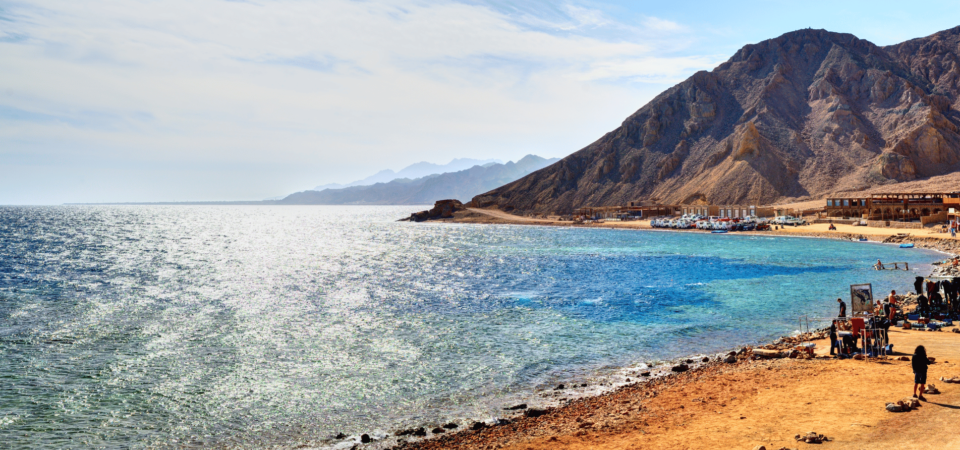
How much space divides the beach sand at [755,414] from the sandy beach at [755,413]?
3 centimetres

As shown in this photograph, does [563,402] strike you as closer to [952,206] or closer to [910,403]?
[910,403]

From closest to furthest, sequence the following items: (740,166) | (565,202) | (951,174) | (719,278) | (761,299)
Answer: (761,299) < (719,278) < (951,174) < (740,166) < (565,202)

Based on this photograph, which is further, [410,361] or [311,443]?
[410,361]

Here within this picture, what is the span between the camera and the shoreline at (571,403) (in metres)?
16.5

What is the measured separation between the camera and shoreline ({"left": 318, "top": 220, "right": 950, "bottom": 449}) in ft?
54.3

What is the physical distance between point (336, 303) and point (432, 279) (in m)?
15.0

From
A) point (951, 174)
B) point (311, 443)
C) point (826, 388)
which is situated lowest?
point (311, 443)

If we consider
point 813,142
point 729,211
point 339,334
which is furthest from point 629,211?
point 339,334

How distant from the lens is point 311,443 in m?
17.4

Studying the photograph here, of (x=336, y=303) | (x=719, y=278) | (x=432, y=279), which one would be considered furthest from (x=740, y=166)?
(x=336, y=303)

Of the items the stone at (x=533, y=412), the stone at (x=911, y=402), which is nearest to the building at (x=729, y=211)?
the stone at (x=911, y=402)

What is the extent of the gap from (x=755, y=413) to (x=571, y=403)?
582cm

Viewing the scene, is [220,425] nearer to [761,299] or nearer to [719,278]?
[761,299]

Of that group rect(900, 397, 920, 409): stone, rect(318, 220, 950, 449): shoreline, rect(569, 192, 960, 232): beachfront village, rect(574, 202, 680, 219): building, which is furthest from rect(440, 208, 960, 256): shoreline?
rect(900, 397, 920, 409): stone
